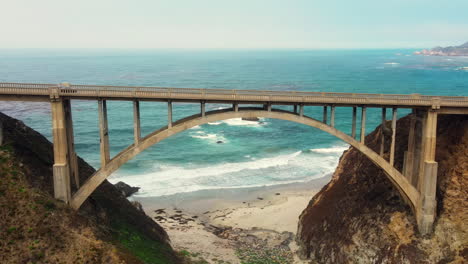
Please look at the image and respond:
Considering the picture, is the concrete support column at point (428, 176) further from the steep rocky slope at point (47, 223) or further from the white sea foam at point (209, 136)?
the white sea foam at point (209, 136)

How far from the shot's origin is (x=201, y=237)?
45.0 m

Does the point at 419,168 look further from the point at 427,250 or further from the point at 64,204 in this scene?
the point at 64,204

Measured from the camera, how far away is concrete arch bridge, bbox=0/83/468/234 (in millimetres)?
30672

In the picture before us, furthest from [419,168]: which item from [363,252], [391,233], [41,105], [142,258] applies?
[41,105]

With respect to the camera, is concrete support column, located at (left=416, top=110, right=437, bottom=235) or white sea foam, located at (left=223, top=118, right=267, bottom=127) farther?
white sea foam, located at (left=223, top=118, right=267, bottom=127)

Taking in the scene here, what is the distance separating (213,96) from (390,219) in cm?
1822

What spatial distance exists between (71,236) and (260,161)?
50.6 m

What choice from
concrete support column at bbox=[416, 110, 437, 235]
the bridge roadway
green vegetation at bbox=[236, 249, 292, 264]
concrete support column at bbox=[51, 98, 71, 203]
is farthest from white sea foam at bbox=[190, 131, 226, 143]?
concrete support column at bbox=[416, 110, 437, 235]

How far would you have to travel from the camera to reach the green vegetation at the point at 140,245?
3145 cm

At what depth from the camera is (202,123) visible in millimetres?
31859

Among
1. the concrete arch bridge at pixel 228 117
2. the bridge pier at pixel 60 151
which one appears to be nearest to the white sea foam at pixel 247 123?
the concrete arch bridge at pixel 228 117

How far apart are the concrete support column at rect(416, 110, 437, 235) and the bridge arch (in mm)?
870

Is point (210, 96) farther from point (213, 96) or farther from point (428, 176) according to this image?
point (428, 176)

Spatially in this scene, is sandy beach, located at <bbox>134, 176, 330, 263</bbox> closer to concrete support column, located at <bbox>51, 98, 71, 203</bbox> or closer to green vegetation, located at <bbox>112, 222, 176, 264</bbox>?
green vegetation, located at <bbox>112, 222, 176, 264</bbox>
